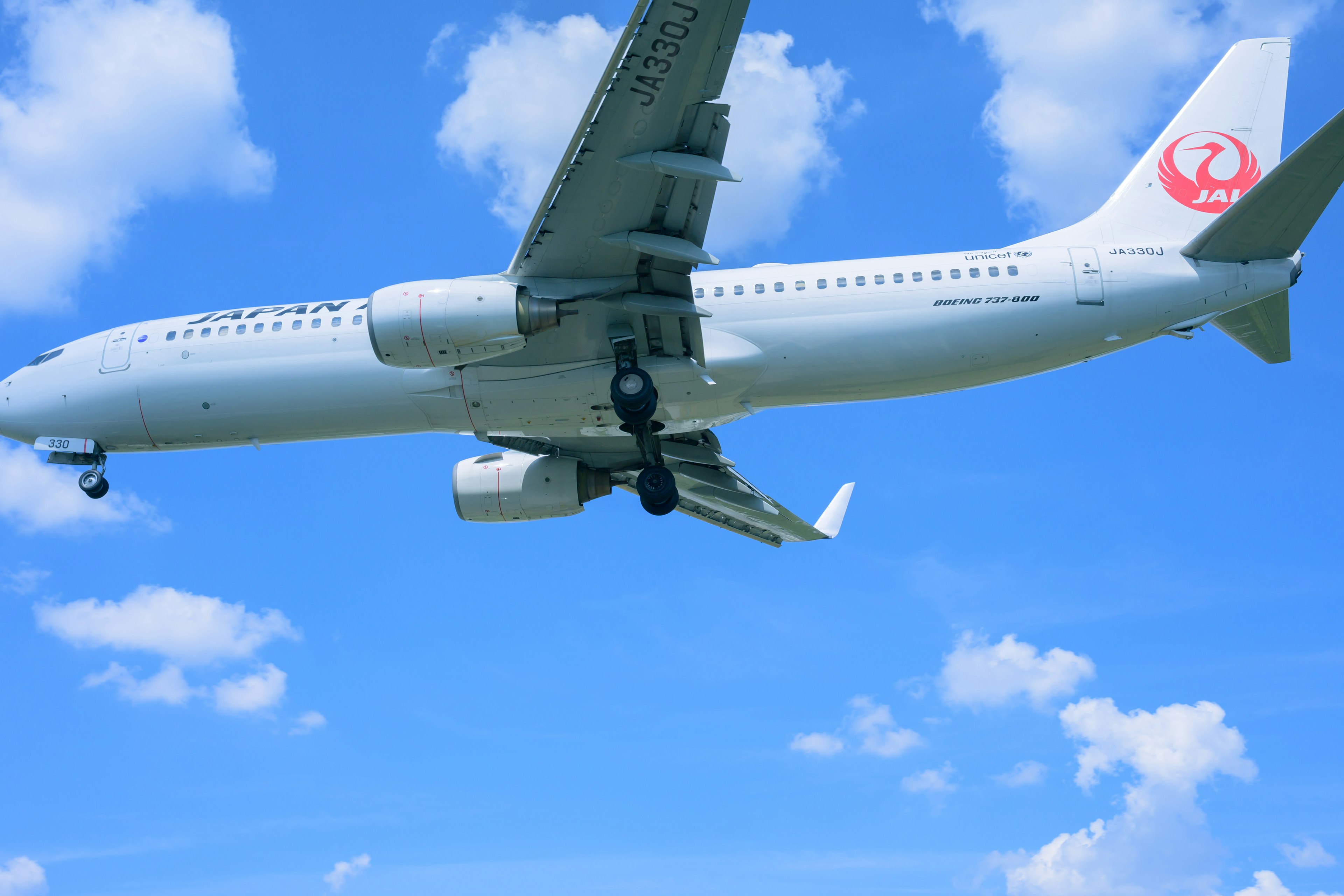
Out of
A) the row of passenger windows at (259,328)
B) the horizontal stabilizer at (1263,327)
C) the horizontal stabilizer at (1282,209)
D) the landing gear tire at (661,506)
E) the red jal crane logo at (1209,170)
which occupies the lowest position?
the landing gear tire at (661,506)

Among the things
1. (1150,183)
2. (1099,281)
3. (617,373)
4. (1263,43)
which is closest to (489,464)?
(617,373)

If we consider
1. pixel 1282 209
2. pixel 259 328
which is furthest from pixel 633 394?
pixel 1282 209

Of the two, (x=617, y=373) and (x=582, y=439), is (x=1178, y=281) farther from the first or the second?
(x=582, y=439)

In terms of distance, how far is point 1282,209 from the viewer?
19047 millimetres

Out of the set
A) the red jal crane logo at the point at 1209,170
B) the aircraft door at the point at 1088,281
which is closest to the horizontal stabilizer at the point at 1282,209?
the aircraft door at the point at 1088,281

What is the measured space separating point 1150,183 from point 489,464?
14.7 meters

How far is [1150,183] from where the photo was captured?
22.7 m

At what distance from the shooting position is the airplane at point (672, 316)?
17672 millimetres

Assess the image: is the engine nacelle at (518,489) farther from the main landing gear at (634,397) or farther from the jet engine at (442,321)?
the jet engine at (442,321)

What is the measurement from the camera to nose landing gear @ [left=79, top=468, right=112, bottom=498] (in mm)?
22859

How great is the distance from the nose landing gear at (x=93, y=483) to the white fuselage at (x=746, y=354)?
113 centimetres

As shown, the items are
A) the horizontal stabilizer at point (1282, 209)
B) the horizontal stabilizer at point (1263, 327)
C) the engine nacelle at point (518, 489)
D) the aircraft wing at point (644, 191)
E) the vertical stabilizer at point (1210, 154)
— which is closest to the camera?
the aircraft wing at point (644, 191)

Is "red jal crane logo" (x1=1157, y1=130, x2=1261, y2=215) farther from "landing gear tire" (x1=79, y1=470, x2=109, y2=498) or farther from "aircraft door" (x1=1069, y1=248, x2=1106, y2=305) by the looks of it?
"landing gear tire" (x1=79, y1=470, x2=109, y2=498)

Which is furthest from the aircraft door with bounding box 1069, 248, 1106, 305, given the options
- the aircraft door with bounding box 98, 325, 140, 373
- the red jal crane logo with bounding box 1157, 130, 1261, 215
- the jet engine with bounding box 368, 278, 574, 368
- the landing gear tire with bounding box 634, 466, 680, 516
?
the aircraft door with bounding box 98, 325, 140, 373
